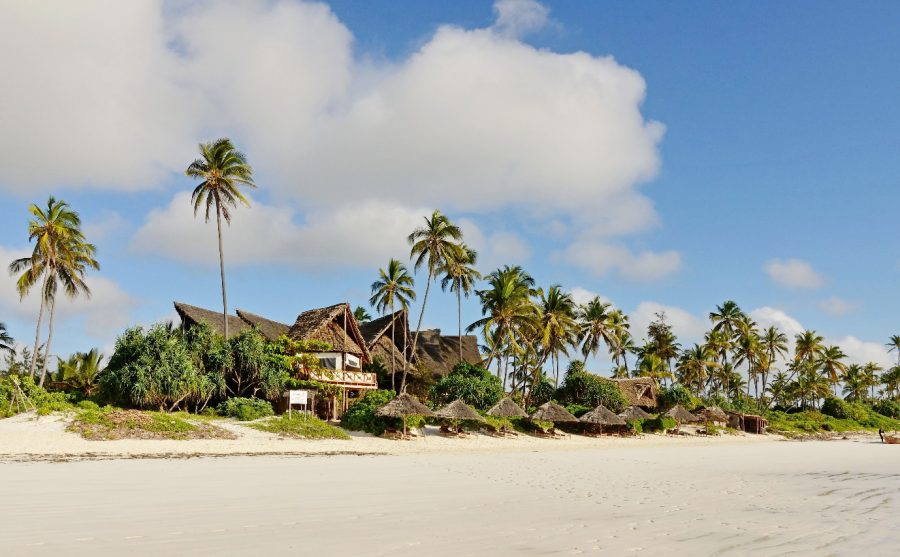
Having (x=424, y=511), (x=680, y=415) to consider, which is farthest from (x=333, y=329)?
(x=424, y=511)

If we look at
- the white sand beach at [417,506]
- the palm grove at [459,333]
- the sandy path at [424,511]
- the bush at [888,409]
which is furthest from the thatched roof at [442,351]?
the bush at [888,409]

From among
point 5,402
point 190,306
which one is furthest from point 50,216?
point 5,402

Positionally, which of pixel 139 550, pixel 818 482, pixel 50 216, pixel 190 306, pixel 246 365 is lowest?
Result: pixel 818 482

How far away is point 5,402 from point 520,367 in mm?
39630

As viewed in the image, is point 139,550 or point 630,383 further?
point 630,383

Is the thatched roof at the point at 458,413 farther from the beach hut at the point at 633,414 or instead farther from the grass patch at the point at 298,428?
the beach hut at the point at 633,414

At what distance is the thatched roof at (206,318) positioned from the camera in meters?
34.6

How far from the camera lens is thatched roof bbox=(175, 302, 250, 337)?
34.6 m

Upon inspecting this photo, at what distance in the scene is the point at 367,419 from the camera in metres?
28.2

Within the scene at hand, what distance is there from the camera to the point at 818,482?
1488 centimetres

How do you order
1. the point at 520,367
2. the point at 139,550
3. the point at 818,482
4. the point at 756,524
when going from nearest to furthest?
1. the point at 139,550
2. the point at 756,524
3. the point at 818,482
4. the point at 520,367

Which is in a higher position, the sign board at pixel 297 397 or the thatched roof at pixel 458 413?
the sign board at pixel 297 397

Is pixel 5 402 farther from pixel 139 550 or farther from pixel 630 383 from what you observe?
pixel 630 383

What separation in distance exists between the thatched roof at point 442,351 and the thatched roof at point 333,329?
8209 millimetres
